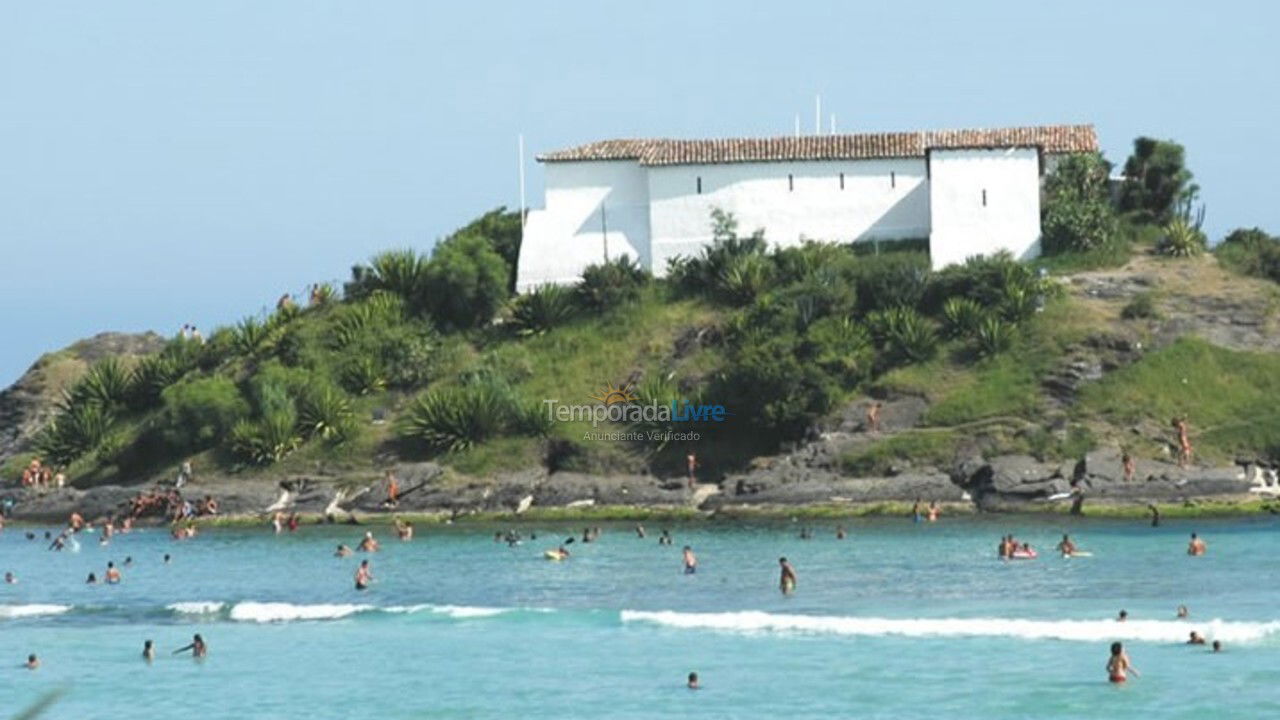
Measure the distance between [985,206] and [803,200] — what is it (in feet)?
24.6

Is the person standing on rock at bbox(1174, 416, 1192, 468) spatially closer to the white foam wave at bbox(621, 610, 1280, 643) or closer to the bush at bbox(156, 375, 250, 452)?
the white foam wave at bbox(621, 610, 1280, 643)

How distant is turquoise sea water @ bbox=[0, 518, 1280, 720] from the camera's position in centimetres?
4453

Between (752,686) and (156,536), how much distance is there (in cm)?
3954

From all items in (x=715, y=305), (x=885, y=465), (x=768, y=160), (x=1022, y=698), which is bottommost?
(x=1022, y=698)

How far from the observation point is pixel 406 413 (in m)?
85.3

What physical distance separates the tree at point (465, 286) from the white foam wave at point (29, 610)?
2936 cm

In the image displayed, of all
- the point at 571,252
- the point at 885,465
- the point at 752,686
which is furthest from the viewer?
the point at 571,252

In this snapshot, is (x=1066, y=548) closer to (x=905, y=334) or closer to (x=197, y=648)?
(x=905, y=334)

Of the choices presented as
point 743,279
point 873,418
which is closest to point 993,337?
point 873,418

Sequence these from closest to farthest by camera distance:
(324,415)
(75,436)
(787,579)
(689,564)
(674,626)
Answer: (674,626), (787,579), (689,564), (324,415), (75,436)

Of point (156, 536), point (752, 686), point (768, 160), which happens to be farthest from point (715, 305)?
point (752, 686)

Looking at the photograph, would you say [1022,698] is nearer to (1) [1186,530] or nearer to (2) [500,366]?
(1) [1186,530]

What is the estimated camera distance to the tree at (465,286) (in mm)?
89062

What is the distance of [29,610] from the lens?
62.0m
